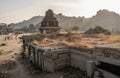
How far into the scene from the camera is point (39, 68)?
19969 mm

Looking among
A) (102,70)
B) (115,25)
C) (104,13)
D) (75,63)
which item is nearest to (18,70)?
(75,63)

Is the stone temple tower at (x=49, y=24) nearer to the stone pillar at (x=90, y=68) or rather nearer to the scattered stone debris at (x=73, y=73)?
the scattered stone debris at (x=73, y=73)

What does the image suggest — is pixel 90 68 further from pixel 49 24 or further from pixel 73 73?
pixel 49 24

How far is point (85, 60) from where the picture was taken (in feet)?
50.5

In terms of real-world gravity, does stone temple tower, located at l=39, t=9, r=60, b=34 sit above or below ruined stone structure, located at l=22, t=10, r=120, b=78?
above

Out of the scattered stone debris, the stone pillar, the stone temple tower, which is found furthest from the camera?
the stone temple tower

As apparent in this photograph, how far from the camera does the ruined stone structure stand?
1215 cm

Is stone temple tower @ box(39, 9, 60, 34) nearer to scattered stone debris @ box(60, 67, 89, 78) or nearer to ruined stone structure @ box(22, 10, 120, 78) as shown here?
ruined stone structure @ box(22, 10, 120, 78)

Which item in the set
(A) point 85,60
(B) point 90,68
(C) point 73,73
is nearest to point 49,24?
(C) point 73,73

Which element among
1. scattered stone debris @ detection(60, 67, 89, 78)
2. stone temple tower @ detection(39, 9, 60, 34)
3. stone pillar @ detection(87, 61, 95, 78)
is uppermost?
stone temple tower @ detection(39, 9, 60, 34)

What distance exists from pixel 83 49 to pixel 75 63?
6.72 feet

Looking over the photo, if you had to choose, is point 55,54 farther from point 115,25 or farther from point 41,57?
point 115,25

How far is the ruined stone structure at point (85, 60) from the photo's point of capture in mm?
12148

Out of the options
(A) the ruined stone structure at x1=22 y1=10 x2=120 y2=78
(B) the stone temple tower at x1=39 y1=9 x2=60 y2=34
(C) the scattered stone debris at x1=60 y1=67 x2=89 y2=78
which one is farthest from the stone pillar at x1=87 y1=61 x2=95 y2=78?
(B) the stone temple tower at x1=39 y1=9 x2=60 y2=34
